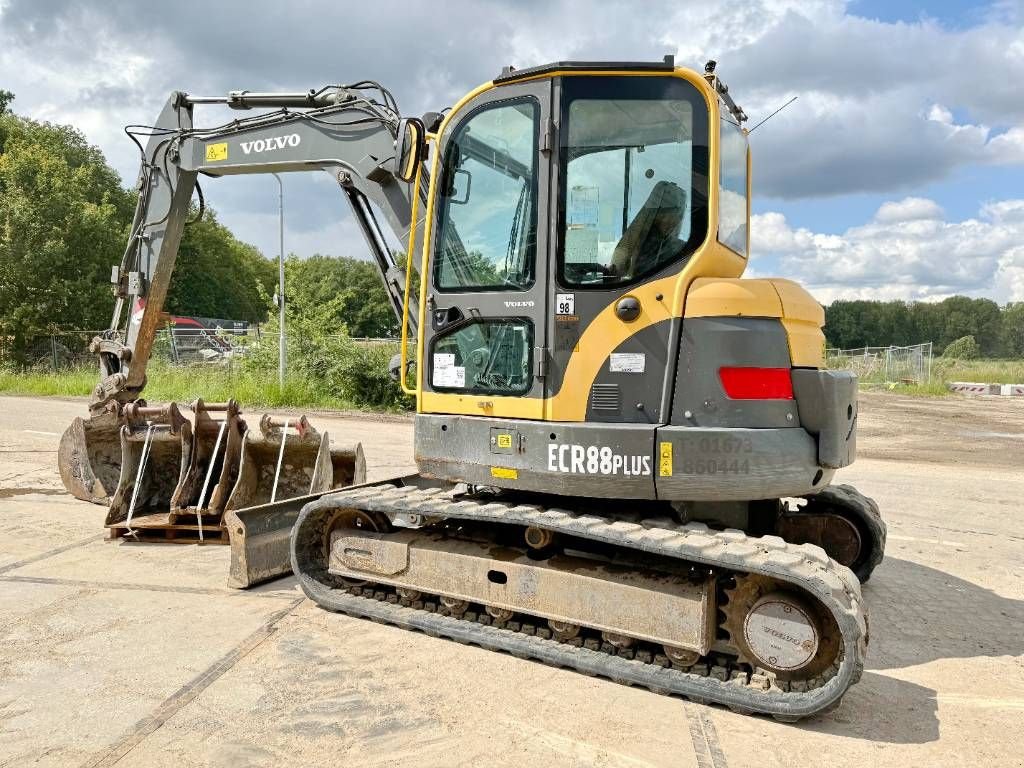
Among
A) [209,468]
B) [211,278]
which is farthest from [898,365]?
[211,278]

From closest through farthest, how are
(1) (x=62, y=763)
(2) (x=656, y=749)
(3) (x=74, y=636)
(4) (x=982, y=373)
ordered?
(1) (x=62, y=763) → (2) (x=656, y=749) → (3) (x=74, y=636) → (4) (x=982, y=373)

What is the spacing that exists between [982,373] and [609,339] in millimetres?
31425

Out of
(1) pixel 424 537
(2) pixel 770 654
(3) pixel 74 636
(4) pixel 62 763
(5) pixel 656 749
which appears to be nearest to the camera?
(4) pixel 62 763

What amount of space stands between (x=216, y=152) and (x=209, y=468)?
2781 millimetres

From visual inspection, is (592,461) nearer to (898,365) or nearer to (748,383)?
(748,383)

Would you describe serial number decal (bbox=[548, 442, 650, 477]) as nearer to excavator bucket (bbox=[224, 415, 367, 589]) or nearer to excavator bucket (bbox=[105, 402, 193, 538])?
excavator bucket (bbox=[224, 415, 367, 589])

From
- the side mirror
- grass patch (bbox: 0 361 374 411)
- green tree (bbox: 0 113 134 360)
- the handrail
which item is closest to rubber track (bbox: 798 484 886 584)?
the handrail

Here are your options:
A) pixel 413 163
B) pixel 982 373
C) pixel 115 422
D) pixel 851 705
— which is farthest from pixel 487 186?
pixel 982 373

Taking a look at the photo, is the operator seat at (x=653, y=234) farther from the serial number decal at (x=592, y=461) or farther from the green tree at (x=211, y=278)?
the green tree at (x=211, y=278)

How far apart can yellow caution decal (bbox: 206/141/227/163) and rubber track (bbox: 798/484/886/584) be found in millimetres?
5571

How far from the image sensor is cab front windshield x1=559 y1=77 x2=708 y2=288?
4.17m

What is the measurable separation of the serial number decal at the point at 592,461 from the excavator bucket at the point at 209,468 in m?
3.34

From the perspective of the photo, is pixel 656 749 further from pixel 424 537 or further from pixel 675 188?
pixel 675 188

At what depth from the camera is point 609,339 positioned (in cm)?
421
